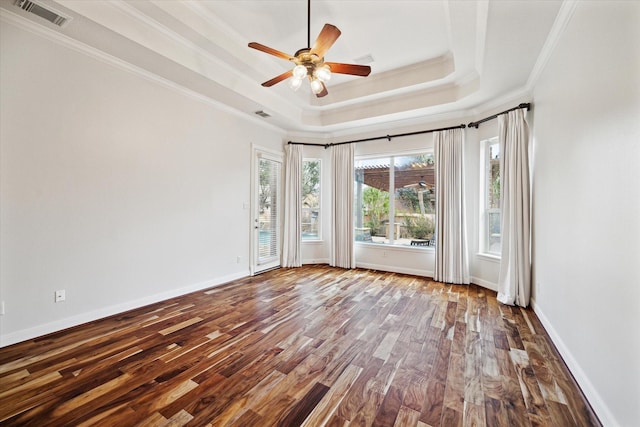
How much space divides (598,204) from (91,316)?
182 inches

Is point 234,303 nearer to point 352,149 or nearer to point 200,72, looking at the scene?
point 200,72

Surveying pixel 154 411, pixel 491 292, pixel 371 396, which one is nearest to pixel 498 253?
pixel 491 292

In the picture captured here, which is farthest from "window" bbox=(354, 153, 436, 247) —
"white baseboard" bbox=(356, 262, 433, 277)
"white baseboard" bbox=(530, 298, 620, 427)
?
"white baseboard" bbox=(530, 298, 620, 427)

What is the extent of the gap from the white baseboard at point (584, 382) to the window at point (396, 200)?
8.34 ft

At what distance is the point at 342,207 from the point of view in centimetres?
568

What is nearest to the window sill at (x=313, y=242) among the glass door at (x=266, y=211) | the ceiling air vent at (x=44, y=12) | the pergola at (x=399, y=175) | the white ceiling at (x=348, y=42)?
the glass door at (x=266, y=211)

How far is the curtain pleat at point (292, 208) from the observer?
5.60 meters

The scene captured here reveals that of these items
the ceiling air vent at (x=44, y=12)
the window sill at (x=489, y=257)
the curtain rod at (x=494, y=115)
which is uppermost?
the ceiling air vent at (x=44, y=12)

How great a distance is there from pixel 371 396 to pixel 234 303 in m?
2.27

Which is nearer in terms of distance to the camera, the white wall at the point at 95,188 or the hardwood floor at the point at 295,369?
the hardwood floor at the point at 295,369

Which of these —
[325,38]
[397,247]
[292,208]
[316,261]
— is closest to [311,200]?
[292,208]

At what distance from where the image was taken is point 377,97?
4.58 metres

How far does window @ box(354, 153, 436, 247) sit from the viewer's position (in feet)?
16.6

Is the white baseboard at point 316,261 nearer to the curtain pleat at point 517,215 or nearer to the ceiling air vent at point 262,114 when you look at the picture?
the ceiling air vent at point 262,114
